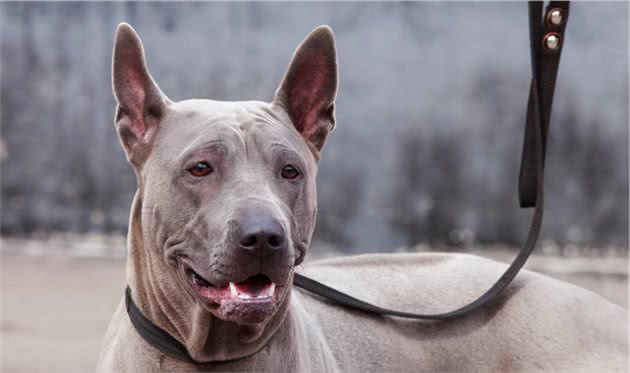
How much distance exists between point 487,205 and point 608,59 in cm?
161

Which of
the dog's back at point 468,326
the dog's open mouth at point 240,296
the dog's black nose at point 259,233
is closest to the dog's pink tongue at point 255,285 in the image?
the dog's open mouth at point 240,296

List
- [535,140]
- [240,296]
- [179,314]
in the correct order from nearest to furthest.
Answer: [240,296]
[179,314]
[535,140]

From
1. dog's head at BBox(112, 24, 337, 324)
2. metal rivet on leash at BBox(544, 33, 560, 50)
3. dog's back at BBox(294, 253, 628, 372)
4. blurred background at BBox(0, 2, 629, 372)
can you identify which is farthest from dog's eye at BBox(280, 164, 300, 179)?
blurred background at BBox(0, 2, 629, 372)

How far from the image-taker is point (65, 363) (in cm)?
633

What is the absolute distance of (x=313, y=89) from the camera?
352 cm

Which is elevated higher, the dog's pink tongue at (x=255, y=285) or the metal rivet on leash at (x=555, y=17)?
the metal rivet on leash at (x=555, y=17)

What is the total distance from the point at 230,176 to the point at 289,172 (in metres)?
0.23

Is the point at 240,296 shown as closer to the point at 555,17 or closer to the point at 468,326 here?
the point at 468,326

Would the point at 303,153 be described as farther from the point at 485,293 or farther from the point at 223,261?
the point at 485,293

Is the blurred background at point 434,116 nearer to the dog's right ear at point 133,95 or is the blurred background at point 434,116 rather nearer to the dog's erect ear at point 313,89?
the dog's erect ear at point 313,89

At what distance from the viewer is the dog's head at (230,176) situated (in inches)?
112

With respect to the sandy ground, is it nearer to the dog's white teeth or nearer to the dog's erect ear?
the dog's erect ear

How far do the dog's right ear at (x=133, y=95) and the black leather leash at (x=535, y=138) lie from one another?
970mm

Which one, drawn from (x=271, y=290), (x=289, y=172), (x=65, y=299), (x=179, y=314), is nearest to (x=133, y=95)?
(x=289, y=172)
